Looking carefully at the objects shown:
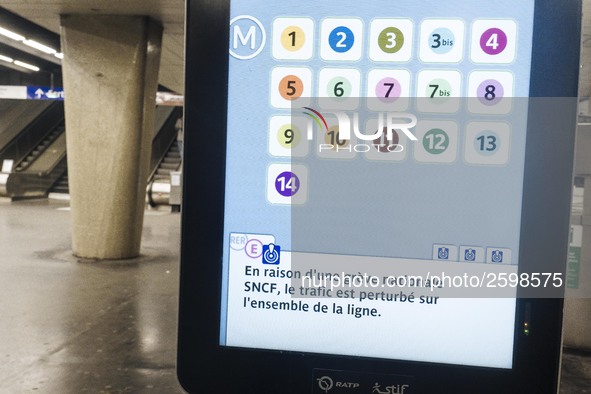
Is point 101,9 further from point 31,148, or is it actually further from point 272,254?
point 31,148

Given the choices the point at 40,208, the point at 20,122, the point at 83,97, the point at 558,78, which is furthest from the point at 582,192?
the point at 20,122

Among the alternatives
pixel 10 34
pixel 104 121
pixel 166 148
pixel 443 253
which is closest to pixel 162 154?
pixel 166 148

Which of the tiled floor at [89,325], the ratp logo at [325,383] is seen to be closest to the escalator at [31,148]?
the tiled floor at [89,325]

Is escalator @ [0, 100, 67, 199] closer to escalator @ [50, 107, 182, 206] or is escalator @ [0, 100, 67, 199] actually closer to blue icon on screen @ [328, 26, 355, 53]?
escalator @ [50, 107, 182, 206]

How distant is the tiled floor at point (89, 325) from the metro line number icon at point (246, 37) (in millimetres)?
2177

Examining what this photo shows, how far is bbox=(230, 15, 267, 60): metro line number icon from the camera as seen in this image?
74 cm

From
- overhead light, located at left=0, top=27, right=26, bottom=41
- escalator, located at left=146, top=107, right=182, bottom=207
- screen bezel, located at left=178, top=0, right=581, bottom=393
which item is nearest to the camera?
screen bezel, located at left=178, top=0, right=581, bottom=393

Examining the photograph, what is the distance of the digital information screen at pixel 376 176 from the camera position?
716 mm

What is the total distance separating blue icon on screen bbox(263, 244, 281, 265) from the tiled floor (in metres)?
2.04

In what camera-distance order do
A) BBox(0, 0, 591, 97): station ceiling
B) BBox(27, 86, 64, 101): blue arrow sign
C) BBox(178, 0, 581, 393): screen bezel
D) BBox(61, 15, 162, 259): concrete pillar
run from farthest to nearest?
BBox(27, 86, 64, 101): blue arrow sign < BBox(61, 15, 162, 259): concrete pillar < BBox(0, 0, 591, 97): station ceiling < BBox(178, 0, 581, 393): screen bezel

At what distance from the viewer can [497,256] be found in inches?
28.2

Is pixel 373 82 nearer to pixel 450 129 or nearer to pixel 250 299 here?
pixel 450 129

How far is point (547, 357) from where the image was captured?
0.70m

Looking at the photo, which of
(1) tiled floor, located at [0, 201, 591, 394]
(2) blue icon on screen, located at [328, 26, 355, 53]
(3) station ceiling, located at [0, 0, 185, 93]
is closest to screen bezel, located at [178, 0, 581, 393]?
(2) blue icon on screen, located at [328, 26, 355, 53]
